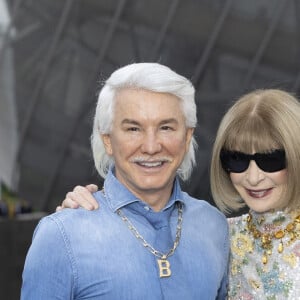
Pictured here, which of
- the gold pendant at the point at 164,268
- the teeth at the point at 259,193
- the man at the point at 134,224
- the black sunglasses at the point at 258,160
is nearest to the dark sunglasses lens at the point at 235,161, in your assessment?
the black sunglasses at the point at 258,160

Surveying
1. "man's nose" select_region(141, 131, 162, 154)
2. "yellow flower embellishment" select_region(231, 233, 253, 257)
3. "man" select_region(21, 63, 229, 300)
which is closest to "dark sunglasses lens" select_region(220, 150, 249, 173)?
"man" select_region(21, 63, 229, 300)

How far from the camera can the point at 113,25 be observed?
11.9 metres

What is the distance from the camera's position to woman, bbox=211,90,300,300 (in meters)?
3.27

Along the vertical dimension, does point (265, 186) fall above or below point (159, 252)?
above

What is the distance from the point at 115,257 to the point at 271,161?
0.79 meters

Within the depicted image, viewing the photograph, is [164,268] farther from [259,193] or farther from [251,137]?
[251,137]

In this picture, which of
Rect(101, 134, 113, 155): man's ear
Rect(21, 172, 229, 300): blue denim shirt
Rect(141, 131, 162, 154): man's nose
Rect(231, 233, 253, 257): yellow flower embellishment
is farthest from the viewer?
Rect(231, 233, 253, 257): yellow flower embellishment

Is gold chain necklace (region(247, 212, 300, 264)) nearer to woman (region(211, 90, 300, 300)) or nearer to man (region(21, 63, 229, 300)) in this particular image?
woman (region(211, 90, 300, 300))

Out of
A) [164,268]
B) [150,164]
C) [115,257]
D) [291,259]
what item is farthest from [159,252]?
[291,259]

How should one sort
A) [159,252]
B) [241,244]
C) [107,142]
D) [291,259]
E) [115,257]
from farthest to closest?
[241,244] < [291,259] < [107,142] < [159,252] < [115,257]

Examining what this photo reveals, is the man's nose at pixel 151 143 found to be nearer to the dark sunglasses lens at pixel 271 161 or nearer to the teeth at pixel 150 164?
the teeth at pixel 150 164

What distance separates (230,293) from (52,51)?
922 centimetres

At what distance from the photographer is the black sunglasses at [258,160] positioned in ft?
10.7

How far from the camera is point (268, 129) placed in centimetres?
328
